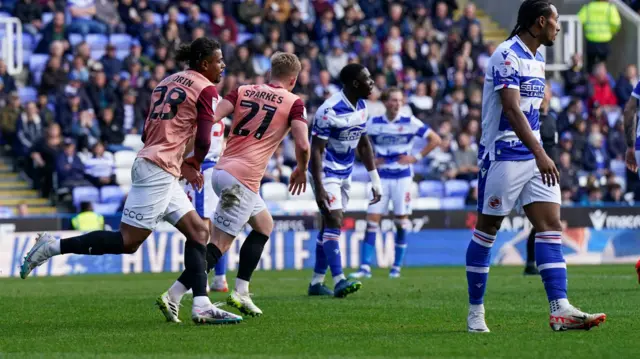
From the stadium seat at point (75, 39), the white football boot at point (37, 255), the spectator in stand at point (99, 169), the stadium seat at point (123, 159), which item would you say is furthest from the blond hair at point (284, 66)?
the stadium seat at point (75, 39)

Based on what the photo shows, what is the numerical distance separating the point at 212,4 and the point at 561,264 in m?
21.0

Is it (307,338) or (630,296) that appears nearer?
(307,338)

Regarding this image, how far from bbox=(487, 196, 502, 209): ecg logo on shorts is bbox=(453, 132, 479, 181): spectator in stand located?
17.5m

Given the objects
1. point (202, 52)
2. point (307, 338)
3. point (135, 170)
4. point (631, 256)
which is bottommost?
point (631, 256)

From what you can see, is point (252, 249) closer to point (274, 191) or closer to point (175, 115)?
point (175, 115)

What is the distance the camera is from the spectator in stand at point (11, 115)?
24.9 m

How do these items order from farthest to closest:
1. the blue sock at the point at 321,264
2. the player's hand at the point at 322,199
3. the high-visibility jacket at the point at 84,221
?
1. the high-visibility jacket at the point at 84,221
2. the blue sock at the point at 321,264
3. the player's hand at the point at 322,199

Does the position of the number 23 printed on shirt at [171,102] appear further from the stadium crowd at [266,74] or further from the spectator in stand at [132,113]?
the spectator in stand at [132,113]

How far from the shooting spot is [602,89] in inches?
1245

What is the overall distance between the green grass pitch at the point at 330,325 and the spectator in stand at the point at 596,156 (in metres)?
12.3

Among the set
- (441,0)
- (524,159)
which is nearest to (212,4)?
(441,0)

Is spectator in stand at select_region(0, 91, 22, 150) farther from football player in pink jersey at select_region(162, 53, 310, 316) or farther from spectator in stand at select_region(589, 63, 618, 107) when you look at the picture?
spectator in stand at select_region(589, 63, 618, 107)

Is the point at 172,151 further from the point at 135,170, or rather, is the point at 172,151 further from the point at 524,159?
the point at 524,159

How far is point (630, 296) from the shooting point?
530 inches
